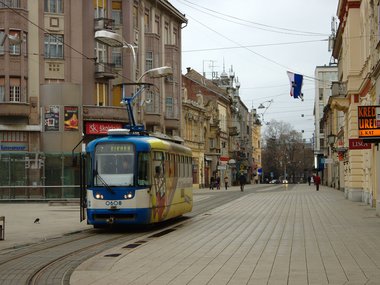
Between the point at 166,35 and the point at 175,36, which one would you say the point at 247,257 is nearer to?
the point at 166,35

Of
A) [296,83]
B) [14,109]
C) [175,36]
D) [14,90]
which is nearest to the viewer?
[296,83]

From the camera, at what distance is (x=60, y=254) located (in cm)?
1616

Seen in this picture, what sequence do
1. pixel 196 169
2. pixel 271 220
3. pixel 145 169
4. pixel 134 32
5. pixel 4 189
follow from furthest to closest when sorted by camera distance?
pixel 196 169 → pixel 134 32 → pixel 4 189 → pixel 271 220 → pixel 145 169

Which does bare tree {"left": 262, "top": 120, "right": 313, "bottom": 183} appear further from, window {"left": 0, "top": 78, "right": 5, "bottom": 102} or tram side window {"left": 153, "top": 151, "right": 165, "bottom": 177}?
tram side window {"left": 153, "top": 151, "right": 165, "bottom": 177}

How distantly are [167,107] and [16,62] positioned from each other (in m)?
19.4

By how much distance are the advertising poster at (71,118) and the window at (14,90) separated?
10.8 feet

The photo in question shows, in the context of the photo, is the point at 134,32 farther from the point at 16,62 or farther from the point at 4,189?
the point at 4,189

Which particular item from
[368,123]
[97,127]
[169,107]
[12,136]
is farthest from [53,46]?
[368,123]

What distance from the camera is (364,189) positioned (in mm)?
39406

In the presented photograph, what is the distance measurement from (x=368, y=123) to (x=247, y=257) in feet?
29.8

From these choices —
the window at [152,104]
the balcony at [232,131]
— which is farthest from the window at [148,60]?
the balcony at [232,131]

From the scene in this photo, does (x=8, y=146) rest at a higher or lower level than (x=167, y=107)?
lower

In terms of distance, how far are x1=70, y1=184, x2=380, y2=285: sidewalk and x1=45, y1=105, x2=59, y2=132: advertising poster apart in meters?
25.5

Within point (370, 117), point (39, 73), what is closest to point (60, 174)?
point (39, 73)
